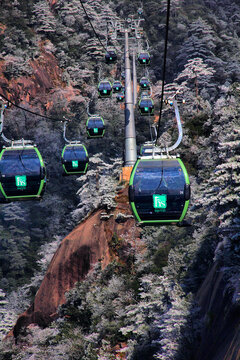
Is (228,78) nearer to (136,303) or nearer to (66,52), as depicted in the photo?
(66,52)

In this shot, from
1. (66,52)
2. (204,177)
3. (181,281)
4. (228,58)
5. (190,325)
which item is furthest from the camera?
(66,52)

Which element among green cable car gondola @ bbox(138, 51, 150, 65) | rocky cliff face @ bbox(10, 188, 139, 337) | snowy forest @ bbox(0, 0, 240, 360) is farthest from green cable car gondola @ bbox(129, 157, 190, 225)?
green cable car gondola @ bbox(138, 51, 150, 65)

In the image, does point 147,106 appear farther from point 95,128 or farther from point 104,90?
point 95,128

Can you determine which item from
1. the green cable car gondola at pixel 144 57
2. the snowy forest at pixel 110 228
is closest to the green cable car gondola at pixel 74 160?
the snowy forest at pixel 110 228

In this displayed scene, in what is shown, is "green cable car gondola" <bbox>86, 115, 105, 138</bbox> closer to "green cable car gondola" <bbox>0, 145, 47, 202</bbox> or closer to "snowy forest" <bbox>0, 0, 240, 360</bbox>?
"snowy forest" <bbox>0, 0, 240, 360</bbox>

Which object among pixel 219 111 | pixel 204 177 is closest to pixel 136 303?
pixel 204 177

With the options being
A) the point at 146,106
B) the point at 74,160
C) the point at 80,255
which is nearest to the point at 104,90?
the point at 146,106

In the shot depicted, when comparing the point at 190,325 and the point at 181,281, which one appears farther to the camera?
the point at 181,281
